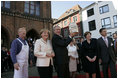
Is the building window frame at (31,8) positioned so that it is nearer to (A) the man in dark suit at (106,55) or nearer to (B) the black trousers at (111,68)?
(A) the man in dark suit at (106,55)

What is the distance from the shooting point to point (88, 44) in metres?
3.63

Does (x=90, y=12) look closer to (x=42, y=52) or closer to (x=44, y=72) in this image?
(x=42, y=52)

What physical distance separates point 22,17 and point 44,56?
1394 centimetres

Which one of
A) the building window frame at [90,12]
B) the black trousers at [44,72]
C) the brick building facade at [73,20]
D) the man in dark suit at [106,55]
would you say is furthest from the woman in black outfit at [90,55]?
the brick building facade at [73,20]

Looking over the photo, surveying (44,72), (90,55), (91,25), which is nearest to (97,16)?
(91,25)

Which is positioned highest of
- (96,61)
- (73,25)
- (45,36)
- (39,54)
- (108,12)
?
(108,12)

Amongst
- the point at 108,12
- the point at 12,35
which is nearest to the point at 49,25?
the point at 12,35

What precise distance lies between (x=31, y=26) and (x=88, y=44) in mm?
13792

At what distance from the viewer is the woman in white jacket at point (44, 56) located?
2.78 m

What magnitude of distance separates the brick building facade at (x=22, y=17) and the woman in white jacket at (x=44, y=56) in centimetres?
1246

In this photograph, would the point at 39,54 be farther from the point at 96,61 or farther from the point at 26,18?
the point at 26,18

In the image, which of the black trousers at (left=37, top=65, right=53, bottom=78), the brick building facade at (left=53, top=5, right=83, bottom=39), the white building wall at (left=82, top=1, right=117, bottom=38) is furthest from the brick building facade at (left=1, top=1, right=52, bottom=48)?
the black trousers at (left=37, top=65, right=53, bottom=78)

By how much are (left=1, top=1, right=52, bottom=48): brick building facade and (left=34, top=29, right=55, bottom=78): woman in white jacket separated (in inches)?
491

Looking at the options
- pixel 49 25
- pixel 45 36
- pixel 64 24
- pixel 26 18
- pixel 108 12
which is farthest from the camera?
pixel 64 24
